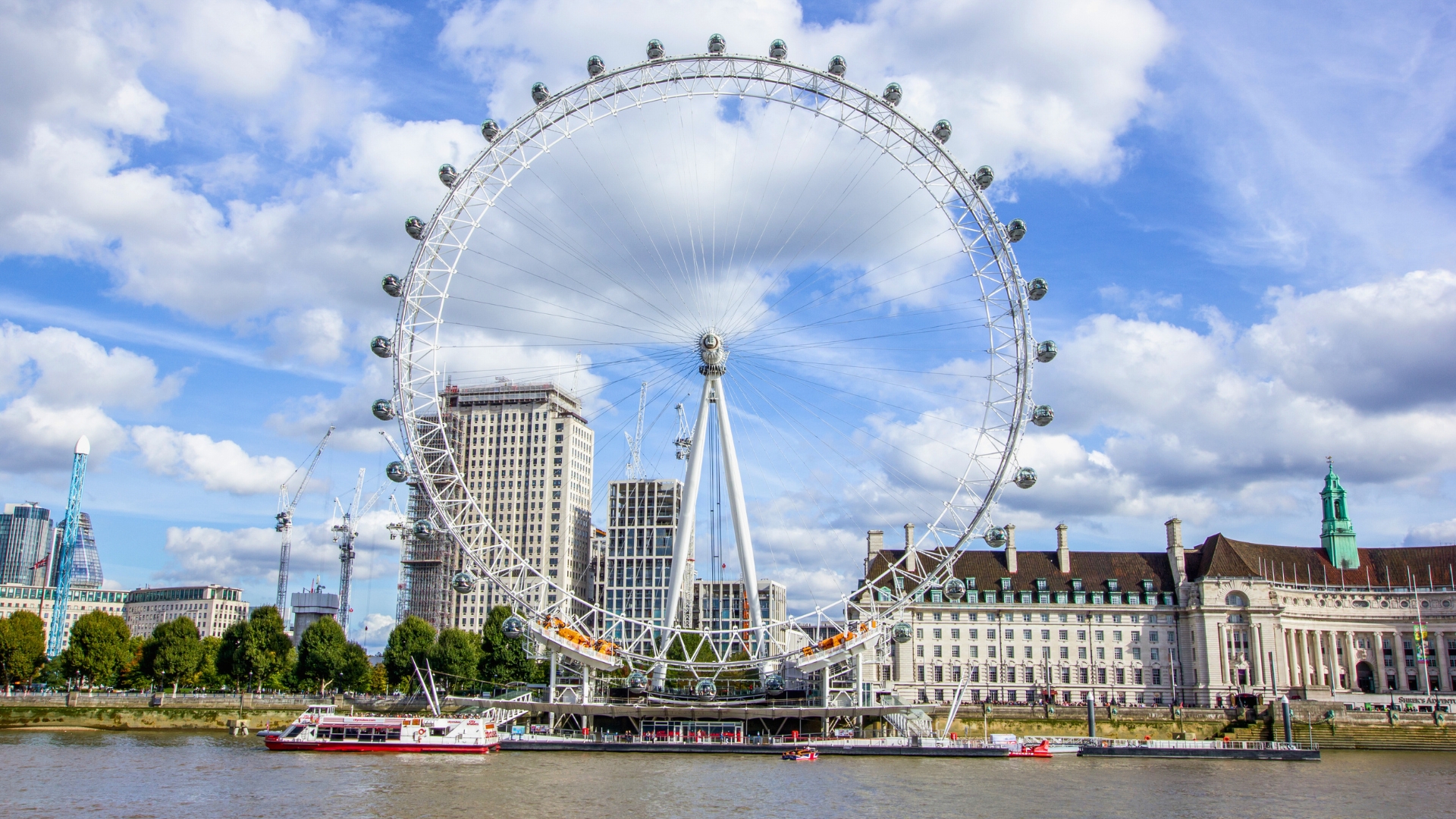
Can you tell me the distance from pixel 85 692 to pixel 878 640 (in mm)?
87506

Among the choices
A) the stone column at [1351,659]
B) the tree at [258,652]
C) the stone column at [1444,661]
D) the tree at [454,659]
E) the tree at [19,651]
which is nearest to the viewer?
the tree at [19,651]

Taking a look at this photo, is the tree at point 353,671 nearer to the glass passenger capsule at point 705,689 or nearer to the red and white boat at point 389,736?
the red and white boat at point 389,736

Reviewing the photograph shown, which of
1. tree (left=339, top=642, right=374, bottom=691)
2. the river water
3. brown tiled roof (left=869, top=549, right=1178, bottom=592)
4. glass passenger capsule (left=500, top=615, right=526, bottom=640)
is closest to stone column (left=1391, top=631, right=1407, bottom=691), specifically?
brown tiled roof (left=869, top=549, right=1178, bottom=592)

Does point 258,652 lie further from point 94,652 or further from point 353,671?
point 94,652

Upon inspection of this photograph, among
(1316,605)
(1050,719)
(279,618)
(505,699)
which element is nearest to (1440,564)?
(1316,605)

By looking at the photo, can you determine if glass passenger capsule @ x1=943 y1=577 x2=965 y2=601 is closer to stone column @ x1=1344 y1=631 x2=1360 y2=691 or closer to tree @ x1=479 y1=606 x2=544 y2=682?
tree @ x1=479 y1=606 x2=544 y2=682

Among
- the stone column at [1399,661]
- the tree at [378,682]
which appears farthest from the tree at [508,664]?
the stone column at [1399,661]

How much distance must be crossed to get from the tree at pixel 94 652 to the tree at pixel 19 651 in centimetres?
293

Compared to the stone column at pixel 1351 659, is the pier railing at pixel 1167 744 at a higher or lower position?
lower

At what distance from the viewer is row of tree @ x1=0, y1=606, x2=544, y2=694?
413 ft

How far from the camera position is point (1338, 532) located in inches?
5531

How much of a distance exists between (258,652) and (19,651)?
23909 millimetres

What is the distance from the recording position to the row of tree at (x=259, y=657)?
12588 cm

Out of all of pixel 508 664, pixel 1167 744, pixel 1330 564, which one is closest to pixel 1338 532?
pixel 1330 564
